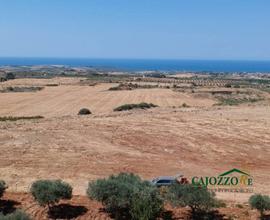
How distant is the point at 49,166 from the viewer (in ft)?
99.1

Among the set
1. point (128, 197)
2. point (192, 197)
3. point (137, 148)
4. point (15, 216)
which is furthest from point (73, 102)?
point (15, 216)

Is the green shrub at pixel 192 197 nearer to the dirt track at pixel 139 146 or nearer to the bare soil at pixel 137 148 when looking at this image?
the bare soil at pixel 137 148

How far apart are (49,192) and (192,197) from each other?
6.32 meters

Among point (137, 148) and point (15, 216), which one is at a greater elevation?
point (15, 216)

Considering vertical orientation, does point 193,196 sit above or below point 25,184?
above

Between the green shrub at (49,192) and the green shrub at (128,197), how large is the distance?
46.5 inches

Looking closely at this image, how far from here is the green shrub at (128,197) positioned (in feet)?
61.4

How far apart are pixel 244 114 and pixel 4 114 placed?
32488 millimetres

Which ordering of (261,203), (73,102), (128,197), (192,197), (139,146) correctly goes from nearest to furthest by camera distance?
(192,197) < (128,197) < (261,203) < (139,146) < (73,102)

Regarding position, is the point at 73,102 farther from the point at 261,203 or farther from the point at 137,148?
the point at 261,203

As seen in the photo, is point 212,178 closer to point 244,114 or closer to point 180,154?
point 180,154

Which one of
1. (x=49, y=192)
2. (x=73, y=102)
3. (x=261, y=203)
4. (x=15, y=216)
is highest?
(x=15, y=216)

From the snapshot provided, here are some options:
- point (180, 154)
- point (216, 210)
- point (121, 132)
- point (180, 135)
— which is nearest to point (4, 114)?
point (121, 132)

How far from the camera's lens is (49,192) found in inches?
797
